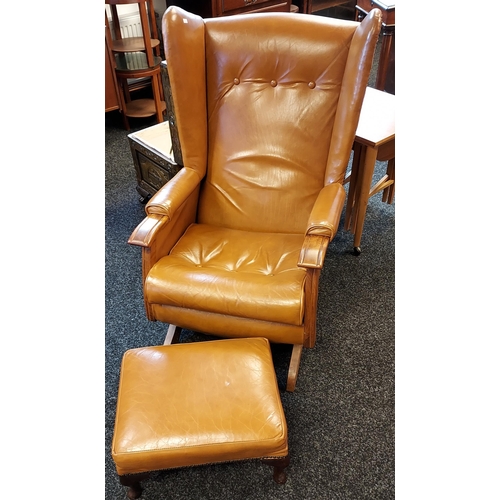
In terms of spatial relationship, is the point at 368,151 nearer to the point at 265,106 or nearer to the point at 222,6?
the point at 265,106

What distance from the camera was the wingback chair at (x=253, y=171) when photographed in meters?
1.53

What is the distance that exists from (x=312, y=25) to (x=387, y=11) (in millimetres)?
1259

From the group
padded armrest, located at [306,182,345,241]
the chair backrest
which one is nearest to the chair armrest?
the chair backrest

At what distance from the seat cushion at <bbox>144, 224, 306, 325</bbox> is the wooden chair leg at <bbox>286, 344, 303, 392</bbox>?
260 mm

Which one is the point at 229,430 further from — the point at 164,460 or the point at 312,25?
the point at 312,25

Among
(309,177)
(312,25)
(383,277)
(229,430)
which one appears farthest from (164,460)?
(312,25)

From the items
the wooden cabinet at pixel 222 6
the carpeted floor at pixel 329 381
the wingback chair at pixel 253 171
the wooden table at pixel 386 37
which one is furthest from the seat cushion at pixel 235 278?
the wooden cabinet at pixel 222 6

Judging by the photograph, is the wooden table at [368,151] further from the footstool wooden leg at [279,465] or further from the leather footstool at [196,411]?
the footstool wooden leg at [279,465]

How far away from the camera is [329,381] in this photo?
1712 millimetres

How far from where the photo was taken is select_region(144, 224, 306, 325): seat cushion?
1482 millimetres

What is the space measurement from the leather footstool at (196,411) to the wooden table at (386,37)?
227 cm

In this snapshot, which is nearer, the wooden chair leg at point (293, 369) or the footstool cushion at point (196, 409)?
the footstool cushion at point (196, 409)

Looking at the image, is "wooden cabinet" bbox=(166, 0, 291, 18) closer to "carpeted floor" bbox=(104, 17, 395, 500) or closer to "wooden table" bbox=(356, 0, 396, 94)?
"wooden table" bbox=(356, 0, 396, 94)

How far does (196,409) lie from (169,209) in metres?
0.72
